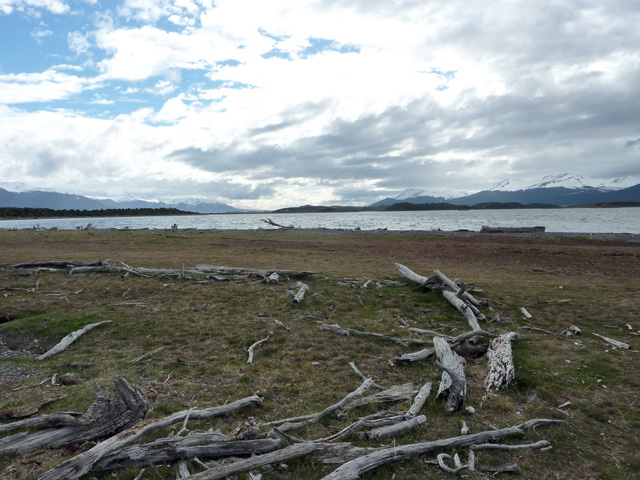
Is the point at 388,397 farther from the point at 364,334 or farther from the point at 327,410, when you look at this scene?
the point at 364,334

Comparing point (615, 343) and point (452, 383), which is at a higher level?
point (452, 383)

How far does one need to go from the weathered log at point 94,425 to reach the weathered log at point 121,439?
36 centimetres

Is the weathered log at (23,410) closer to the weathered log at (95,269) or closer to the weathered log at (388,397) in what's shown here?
the weathered log at (388,397)

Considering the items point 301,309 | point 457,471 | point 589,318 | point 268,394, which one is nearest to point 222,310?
point 301,309

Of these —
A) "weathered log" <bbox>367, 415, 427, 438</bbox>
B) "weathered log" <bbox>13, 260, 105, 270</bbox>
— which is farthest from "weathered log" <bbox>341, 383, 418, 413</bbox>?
"weathered log" <bbox>13, 260, 105, 270</bbox>

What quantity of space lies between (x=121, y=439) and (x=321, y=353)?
512 cm

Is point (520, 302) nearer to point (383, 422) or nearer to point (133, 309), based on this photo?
point (383, 422)

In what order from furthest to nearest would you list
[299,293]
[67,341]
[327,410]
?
[299,293], [67,341], [327,410]

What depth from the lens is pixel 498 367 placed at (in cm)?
780

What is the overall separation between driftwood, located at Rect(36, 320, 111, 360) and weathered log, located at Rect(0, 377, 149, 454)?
472 centimetres

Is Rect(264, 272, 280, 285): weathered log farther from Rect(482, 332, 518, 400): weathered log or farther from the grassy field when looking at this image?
Rect(482, 332, 518, 400): weathered log

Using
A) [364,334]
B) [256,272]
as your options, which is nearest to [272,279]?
[256,272]

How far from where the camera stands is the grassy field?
18.6 ft

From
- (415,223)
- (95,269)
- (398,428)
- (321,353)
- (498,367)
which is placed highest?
(415,223)
